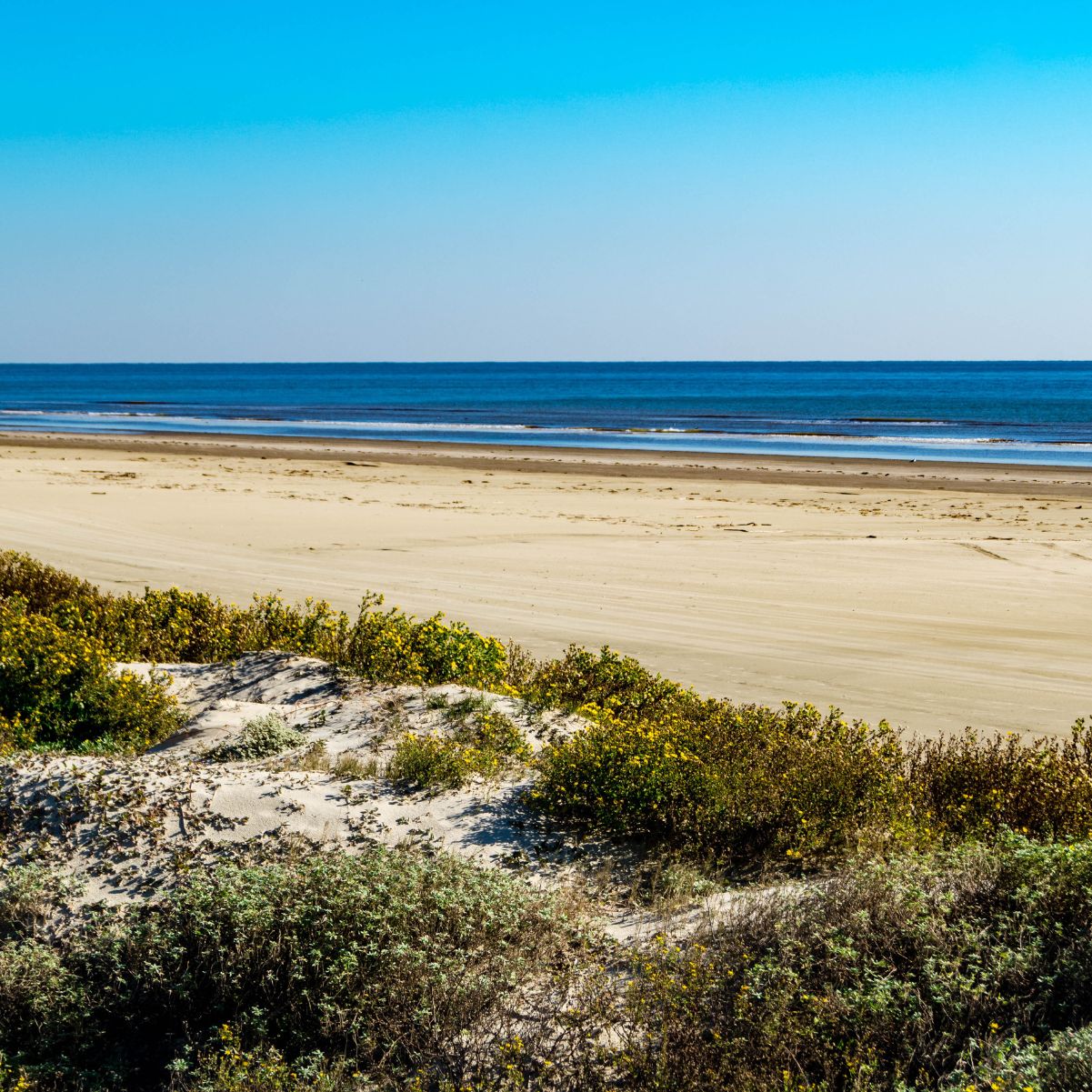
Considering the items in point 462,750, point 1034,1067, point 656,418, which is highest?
point 656,418

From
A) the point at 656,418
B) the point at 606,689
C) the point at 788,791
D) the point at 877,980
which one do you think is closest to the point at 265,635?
the point at 606,689

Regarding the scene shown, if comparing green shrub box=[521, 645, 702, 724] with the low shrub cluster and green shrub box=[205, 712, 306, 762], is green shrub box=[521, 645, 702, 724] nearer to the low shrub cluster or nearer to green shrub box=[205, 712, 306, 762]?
the low shrub cluster

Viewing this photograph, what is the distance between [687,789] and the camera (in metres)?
5.00

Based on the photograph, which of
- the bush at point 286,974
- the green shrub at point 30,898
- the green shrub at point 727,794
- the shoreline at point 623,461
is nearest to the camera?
the bush at point 286,974

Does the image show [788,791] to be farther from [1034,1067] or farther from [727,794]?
[1034,1067]

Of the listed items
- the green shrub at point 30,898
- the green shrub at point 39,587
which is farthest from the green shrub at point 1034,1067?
the green shrub at point 39,587

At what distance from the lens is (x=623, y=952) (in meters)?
4.02

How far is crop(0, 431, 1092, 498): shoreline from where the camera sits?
26.8 metres

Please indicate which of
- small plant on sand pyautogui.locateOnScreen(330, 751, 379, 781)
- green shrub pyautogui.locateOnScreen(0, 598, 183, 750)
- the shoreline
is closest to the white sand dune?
small plant on sand pyautogui.locateOnScreen(330, 751, 379, 781)

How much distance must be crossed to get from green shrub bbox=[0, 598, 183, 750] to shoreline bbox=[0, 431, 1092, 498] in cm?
2122

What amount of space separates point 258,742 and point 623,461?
2668 cm

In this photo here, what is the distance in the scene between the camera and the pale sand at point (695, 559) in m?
9.34

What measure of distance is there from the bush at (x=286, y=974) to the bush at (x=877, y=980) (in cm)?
61

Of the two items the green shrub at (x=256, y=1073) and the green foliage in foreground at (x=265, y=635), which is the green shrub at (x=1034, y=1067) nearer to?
the green shrub at (x=256, y=1073)
